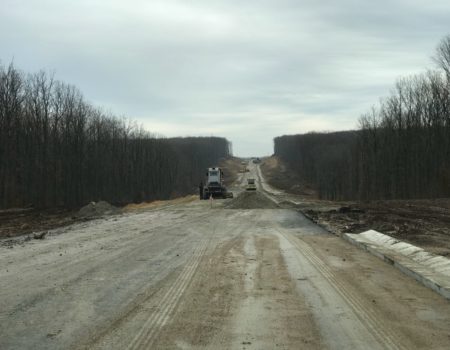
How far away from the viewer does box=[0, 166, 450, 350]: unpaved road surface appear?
6328mm

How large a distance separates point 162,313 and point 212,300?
116cm

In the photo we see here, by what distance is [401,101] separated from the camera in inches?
2995

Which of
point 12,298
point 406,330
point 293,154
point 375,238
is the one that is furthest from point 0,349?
point 293,154

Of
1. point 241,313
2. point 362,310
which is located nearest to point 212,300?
point 241,313

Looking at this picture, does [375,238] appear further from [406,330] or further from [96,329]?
[96,329]

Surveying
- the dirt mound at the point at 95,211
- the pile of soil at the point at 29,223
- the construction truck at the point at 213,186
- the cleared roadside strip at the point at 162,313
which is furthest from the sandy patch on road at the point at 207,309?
the construction truck at the point at 213,186

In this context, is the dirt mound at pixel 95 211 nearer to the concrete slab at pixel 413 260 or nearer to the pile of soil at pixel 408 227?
the pile of soil at pixel 408 227

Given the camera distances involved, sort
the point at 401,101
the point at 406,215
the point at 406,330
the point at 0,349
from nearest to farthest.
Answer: the point at 0,349
the point at 406,330
the point at 406,215
the point at 401,101

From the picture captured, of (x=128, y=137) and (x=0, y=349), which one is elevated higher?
(x=128, y=137)

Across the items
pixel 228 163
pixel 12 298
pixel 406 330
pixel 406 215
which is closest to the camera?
pixel 406 330

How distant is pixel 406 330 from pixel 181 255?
8.45m

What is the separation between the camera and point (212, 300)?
8.51 m

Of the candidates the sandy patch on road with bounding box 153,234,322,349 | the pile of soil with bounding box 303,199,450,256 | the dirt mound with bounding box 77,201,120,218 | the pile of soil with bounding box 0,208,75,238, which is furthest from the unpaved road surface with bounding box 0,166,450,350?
the dirt mound with bounding box 77,201,120,218

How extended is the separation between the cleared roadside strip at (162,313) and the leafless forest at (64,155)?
158 feet
